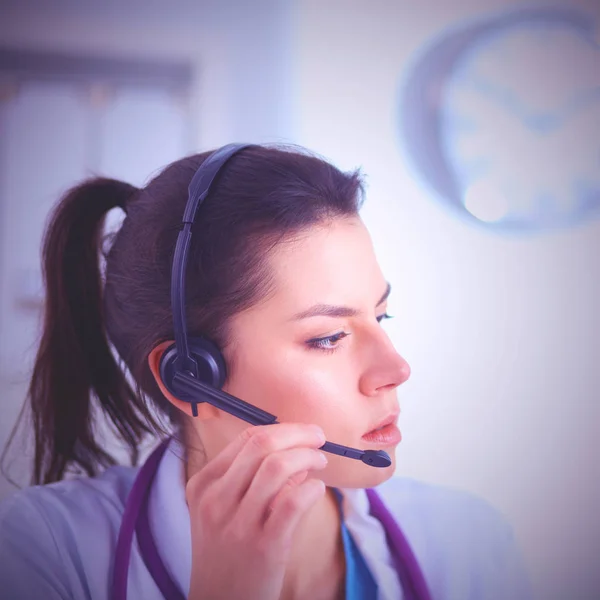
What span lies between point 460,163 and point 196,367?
595 mm

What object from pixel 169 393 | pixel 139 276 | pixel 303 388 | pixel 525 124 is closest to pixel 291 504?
pixel 303 388

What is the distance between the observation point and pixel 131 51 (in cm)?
93

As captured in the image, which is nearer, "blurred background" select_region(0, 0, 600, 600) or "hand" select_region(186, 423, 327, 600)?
"hand" select_region(186, 423, 327, 600)

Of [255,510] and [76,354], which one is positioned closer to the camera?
[255,510]

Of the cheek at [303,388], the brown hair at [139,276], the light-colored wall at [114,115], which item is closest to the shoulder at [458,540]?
the cheek at [303,388]

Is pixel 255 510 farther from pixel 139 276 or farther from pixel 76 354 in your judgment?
pixel 76 354

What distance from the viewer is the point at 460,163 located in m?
0.88

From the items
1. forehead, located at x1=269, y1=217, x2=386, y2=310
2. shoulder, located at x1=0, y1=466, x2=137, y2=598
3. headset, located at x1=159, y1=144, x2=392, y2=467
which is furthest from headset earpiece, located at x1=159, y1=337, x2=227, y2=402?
shoulder, located at x1=0, y1=466, x2=137, y2=598

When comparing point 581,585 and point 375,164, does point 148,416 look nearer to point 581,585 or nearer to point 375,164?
point 375,164

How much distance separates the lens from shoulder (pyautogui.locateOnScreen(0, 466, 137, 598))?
0.71 metres

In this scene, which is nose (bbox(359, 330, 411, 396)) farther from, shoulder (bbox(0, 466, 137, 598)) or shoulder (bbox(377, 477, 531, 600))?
shoulder (bbox(0, 466, 137, 598))

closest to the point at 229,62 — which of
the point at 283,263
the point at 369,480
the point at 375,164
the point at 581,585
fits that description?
the point at 375,164

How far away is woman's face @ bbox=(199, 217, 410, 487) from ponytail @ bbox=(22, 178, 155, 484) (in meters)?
0.31

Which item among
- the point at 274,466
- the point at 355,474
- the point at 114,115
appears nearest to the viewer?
the point at 274,466
